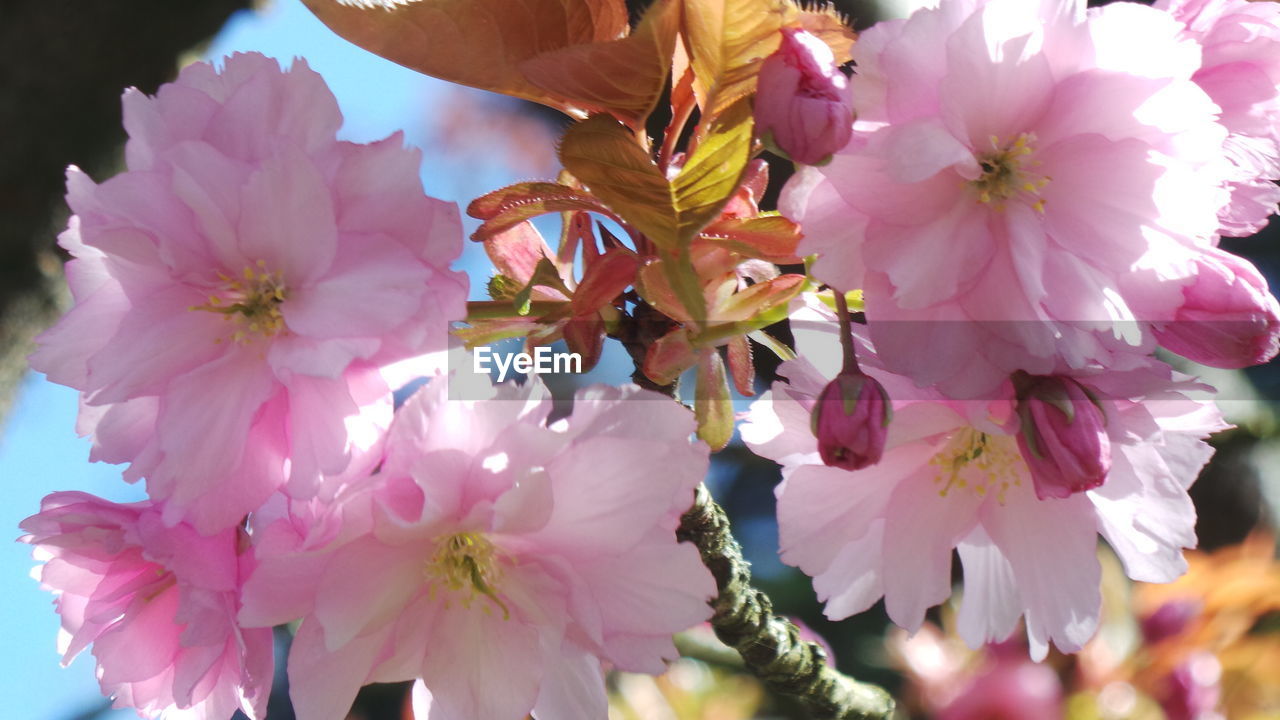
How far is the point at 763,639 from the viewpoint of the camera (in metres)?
0.57

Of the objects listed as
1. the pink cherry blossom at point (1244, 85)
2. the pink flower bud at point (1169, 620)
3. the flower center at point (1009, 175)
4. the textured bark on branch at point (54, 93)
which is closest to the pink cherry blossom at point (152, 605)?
the flower center at point (1009, 175)

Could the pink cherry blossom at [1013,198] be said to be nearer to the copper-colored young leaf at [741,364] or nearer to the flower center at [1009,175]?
the flower center at [1009,175]

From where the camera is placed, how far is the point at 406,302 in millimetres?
330

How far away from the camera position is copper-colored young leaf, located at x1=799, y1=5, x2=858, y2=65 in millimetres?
359

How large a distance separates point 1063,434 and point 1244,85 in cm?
18

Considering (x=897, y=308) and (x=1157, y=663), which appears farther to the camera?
(x=1157, y=663)

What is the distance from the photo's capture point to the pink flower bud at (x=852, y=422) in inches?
13.8

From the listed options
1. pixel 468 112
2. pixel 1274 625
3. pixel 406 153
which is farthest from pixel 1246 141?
pixel 468 112

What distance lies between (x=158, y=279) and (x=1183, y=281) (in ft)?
1.24

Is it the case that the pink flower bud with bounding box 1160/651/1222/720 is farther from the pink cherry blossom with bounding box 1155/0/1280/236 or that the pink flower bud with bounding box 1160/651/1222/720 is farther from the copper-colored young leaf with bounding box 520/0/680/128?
the copper-colored young leaf with bounding box 520/0/680/128

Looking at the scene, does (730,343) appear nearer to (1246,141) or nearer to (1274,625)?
(1246,141)

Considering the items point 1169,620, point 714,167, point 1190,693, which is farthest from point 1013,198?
point 1169,620

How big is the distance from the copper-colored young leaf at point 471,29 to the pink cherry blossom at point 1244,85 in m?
0.24

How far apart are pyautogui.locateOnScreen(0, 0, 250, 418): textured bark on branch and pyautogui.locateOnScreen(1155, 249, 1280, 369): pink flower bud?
1.61 meters
